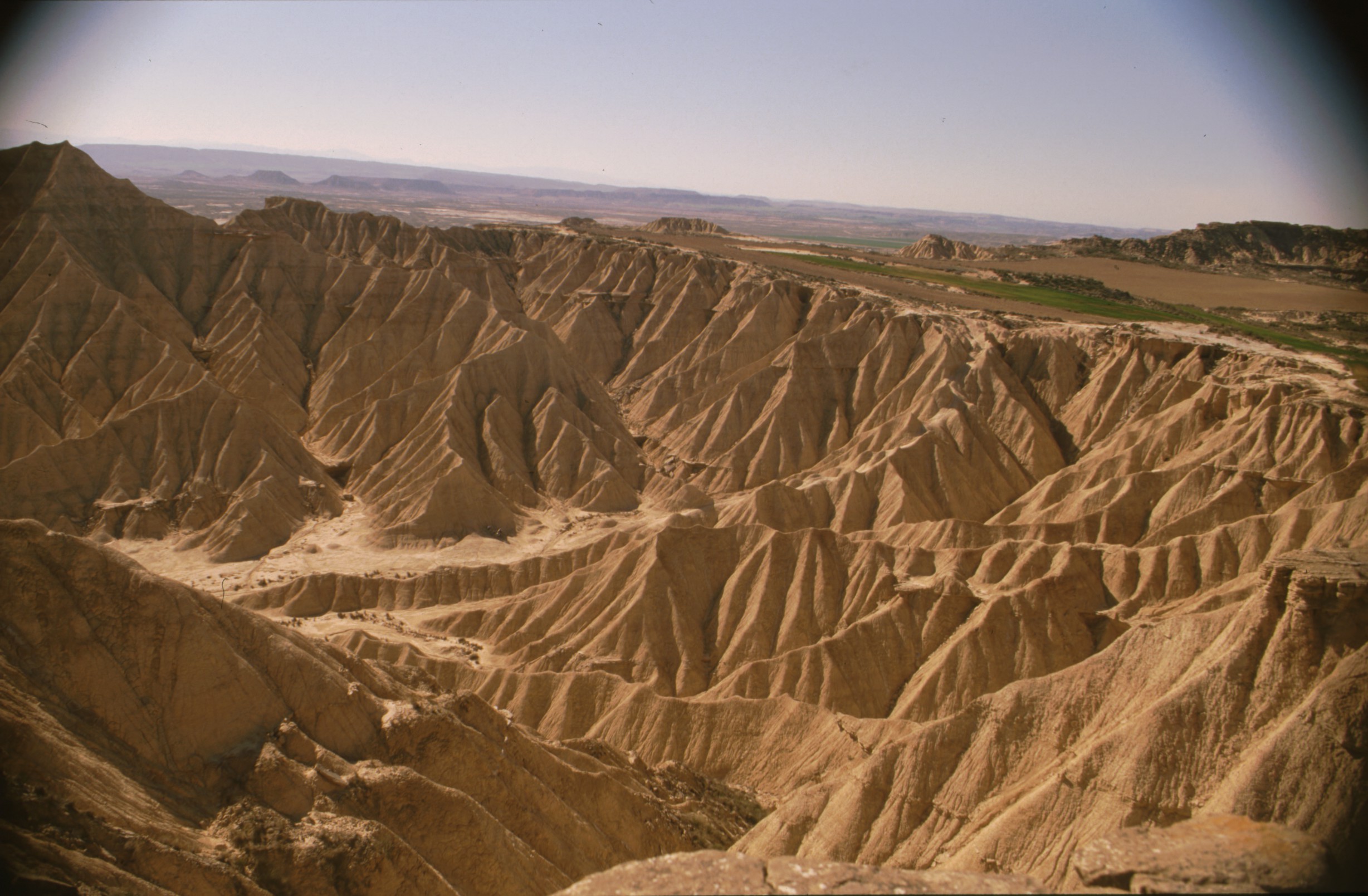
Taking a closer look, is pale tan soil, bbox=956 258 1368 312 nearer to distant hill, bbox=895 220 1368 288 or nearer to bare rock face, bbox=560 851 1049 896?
distant hill, bbox=895 220 1368 288

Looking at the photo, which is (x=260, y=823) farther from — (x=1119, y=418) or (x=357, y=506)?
(x=1119, y=418)

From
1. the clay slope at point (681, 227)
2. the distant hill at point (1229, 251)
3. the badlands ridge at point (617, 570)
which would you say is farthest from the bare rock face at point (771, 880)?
the clay slope at point (681, 227)

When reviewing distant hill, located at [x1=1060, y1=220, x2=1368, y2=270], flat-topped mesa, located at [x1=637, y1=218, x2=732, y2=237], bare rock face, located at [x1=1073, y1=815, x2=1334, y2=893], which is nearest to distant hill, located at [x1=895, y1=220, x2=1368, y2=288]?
distant hill, located at [x1=1060, y1=220, x2=1368, y2=270]

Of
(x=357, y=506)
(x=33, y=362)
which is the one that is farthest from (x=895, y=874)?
(x=33, y=362)

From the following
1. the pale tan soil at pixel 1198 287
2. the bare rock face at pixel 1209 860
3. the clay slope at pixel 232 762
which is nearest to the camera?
the bare rock face at pixel 1209 860

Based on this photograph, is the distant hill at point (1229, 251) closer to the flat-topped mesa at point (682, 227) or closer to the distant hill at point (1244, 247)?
the distant hill at point (1244, 247)
